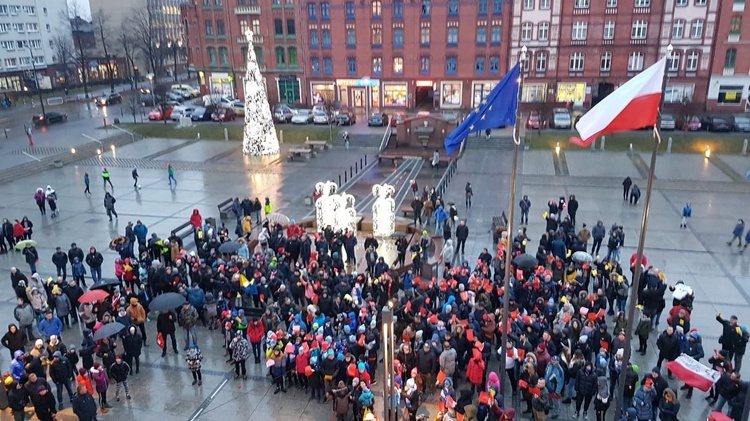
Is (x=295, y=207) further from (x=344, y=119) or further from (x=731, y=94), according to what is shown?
(x=731, y=94)

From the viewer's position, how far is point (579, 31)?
5119 centimetres

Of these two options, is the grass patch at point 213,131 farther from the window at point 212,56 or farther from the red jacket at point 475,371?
the red jacket at point 475,371

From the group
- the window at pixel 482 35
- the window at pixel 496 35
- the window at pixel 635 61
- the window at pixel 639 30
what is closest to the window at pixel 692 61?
the window at pixel 635 61

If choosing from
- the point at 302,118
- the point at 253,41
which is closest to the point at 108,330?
the point at 302,118

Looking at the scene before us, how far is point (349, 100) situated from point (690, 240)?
135 ft

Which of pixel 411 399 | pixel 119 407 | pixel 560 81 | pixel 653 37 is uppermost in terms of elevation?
pixel 653 37

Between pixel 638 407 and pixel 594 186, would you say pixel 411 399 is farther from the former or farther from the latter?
pixel 594 186

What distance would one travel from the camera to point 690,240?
908 inches

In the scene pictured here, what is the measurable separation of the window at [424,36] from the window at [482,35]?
4740 mm

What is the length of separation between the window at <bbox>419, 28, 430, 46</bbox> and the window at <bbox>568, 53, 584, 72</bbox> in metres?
13.3

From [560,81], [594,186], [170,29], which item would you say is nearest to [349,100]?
[560,81]

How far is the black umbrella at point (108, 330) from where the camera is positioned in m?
13.3

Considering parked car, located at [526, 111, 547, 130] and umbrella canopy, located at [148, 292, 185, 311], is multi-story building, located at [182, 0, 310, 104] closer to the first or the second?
parked car, located at [526, 111, 547, 130]

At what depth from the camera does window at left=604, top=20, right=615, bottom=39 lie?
165ft
